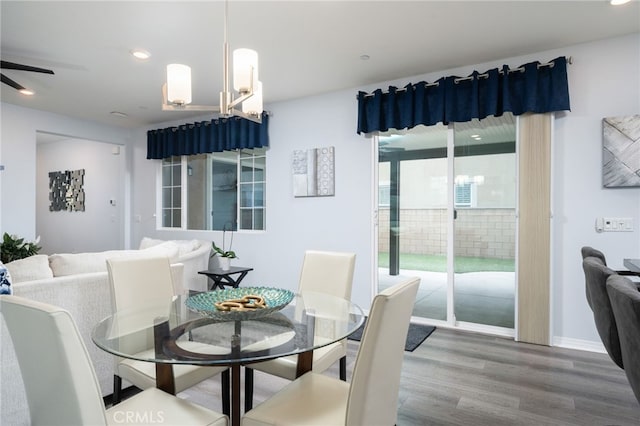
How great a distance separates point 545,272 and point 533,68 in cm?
180

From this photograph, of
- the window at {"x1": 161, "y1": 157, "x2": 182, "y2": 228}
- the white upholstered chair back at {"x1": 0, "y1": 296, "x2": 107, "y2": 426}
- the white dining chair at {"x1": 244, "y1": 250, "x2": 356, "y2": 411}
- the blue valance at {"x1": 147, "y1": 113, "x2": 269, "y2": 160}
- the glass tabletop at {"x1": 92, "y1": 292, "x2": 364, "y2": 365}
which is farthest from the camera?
the window at {"x1": 161, "y1": 157, "x2": 182, "y2": 228}

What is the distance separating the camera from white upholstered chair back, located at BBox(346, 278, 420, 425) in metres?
1.13

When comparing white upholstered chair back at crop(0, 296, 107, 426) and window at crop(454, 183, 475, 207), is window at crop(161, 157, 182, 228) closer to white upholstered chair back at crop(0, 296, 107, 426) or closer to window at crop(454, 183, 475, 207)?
window at crop(454, 183, 475, 207)

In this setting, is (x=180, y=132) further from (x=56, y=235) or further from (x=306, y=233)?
(x=56, y=235)

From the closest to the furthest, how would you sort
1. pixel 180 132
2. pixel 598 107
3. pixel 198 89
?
1. pixel 598 107
2. pixel 198 89
3. pixel 180 132

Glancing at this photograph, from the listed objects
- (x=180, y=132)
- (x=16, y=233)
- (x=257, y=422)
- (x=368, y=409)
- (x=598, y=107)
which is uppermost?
(x=180, y=132)

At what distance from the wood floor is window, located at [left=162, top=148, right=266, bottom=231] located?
269 centimetres

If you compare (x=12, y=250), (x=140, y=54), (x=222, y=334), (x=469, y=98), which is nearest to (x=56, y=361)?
(x=222, y=334)

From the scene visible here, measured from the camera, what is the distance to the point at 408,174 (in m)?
3.93

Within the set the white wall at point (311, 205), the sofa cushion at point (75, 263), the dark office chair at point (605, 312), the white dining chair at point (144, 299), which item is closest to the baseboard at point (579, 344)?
the dark office chair at point (605, 312)

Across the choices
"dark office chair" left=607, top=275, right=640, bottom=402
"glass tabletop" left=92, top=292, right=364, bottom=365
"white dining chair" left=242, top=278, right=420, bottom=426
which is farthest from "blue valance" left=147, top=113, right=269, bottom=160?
"dark office chair" left=607, top=275, right=640, bottom=402

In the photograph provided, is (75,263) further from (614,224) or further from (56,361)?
(614,224)

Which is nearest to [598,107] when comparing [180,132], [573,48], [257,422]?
[573,48]

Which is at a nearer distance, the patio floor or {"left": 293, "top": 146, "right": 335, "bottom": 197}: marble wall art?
the patio floor
